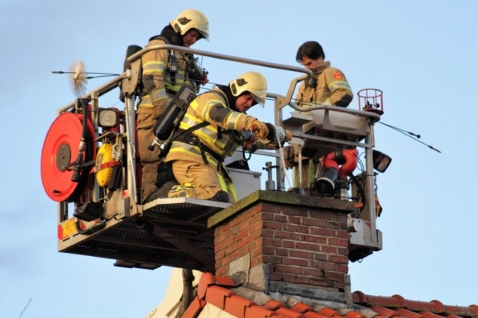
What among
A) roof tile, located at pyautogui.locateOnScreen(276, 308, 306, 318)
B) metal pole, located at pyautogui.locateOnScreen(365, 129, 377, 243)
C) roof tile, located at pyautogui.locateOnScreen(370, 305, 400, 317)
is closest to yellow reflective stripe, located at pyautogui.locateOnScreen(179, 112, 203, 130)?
metal pole, located at pyautogui.locateOnScreen(365, 129, 377, 243)

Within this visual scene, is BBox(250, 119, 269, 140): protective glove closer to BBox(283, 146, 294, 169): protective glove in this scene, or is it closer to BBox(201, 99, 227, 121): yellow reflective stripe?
BBox(201, 99, 227, 121): yellow reflective stripe

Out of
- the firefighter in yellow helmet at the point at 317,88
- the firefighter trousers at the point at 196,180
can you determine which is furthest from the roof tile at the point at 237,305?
the firefighter in yellow helmet at the point at 317,88

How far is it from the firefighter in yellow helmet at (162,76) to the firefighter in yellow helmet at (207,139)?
0.28m

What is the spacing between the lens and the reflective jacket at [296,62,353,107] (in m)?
16.8

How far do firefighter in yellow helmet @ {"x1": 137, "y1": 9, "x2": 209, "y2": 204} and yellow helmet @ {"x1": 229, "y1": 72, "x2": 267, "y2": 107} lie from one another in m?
0.88

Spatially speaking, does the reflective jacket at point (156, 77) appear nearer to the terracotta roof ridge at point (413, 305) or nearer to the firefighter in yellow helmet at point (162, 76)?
the firefighter in yellow helmet at point (162, 76)

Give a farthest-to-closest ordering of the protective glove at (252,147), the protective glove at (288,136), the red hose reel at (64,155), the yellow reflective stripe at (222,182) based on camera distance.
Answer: the red hose reel at (64,155) → the protective glove at (252,147) → the yellow reflective stripe at (222,182) → the protective glove at (288,136)

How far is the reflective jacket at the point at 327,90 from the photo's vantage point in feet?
55.1

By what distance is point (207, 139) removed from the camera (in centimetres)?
1515

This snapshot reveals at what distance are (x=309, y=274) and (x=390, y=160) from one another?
4832 mm

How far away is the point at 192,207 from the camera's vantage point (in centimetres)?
1498

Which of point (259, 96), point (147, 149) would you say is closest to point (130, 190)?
point (147, 149)

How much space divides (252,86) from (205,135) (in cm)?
70

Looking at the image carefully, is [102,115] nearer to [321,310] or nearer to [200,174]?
[200,174]
